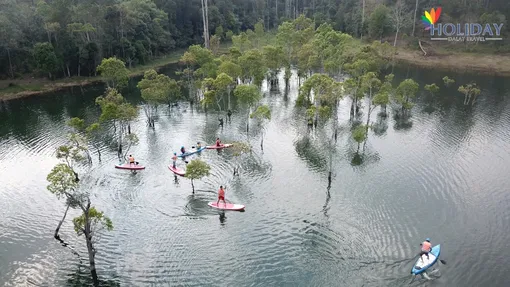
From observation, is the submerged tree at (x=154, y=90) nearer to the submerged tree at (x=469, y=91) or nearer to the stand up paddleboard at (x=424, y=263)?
the stand up paddleboard at (x=424, y=263)

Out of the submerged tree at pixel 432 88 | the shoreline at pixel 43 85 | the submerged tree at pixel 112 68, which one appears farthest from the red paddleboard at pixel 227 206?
the shoreline at pixel 43 85

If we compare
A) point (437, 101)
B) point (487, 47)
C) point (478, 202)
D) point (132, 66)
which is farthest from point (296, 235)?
point (487, 47)

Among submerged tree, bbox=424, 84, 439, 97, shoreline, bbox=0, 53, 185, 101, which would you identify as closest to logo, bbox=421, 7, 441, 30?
submerged tree, bbox=424, 84, 439, 97

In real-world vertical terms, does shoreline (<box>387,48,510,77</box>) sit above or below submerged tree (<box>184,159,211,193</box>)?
above

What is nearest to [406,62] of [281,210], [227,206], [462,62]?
[462,62]

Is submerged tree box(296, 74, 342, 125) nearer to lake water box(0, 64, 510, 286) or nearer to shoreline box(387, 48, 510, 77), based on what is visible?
lake water box(0, 64, 510, 286)

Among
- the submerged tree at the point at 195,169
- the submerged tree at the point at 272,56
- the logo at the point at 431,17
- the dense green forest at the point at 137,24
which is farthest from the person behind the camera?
the logo at the point at 431,17
